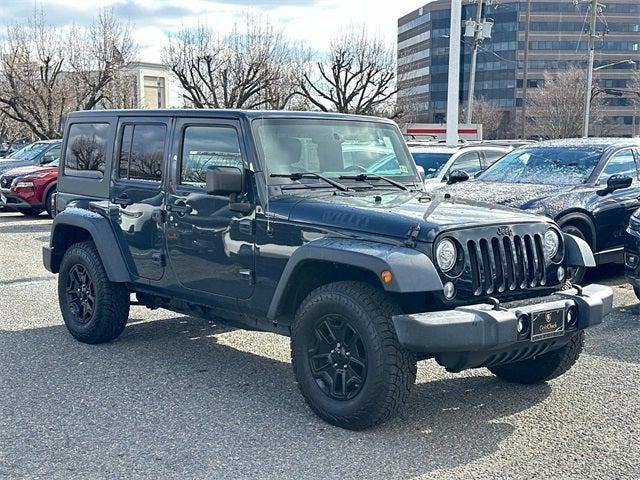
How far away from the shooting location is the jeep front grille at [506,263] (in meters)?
4.68

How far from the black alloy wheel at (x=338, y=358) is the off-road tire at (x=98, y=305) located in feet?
7.57

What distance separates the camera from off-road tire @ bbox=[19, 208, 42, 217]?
1721 cm

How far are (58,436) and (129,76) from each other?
3628 centimetres

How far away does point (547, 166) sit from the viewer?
32.8 feet

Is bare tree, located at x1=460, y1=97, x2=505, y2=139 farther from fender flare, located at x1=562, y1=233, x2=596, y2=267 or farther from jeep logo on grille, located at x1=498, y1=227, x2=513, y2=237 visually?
jeep logo on grille, located at x1=498, y1=227, x2=513, y2=237

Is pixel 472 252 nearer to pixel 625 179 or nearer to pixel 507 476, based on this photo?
pixel 507 476

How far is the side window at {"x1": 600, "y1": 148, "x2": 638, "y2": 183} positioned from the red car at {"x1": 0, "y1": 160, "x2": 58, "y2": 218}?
439 inches

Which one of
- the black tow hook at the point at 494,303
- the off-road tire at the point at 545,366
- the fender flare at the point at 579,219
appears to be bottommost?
the off-road tire at the point at 545,366

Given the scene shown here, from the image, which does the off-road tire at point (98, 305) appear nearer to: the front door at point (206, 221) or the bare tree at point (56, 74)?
the front door at point (206, 221)

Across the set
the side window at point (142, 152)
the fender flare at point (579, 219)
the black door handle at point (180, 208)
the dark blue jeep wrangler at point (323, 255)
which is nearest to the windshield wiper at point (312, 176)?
the dark blue jeep wrangler at point (323, 255)

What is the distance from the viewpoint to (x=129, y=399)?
17.6 ft

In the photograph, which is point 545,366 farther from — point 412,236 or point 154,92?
point 154,92

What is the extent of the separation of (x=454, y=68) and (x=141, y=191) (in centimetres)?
1370

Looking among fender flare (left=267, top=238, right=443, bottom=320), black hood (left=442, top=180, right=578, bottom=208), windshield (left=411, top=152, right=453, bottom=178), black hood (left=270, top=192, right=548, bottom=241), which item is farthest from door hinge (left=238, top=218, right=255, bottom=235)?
windshield (left=411, top=152, right=453, bottom=178)
